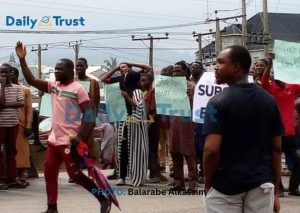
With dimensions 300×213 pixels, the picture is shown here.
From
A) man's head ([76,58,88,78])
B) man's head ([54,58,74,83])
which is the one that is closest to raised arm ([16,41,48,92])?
man's head ([54,58,74,83])

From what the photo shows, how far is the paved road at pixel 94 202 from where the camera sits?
26.1 ft

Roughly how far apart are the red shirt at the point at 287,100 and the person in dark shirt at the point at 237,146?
4.63 meters

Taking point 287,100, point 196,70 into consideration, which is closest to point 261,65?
point 287,100

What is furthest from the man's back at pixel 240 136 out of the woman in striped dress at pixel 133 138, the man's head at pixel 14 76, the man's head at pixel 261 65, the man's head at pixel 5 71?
the man's head at pixel 14 76

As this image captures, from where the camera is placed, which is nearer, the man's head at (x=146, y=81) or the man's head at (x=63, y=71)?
the man's head at (x=63, y=71)

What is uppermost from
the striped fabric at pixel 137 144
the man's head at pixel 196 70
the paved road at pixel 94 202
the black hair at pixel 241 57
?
the man's head at pixel 196 70

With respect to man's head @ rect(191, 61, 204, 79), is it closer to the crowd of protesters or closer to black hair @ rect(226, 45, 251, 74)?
the crowd of protesters

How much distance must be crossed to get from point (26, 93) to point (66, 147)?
331 cm

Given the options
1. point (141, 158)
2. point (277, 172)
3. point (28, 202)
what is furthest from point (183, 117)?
point (277, 172)

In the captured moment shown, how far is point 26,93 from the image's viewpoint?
1018 centimetres

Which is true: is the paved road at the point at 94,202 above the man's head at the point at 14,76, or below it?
below

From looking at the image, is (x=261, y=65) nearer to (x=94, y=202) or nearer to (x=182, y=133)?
(x=182, y=133)

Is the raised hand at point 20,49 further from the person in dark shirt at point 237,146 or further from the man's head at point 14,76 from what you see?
the person in dark shirt at point 237,146

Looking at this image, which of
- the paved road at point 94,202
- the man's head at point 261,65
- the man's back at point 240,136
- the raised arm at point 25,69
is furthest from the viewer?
the man's head at point 261,65
